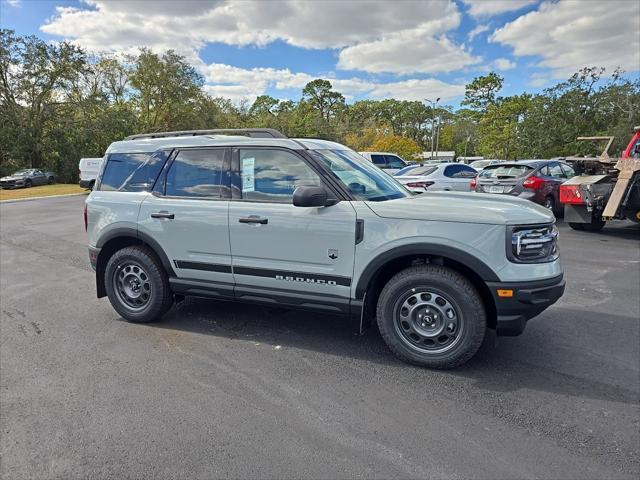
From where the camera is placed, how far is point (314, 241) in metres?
3.70

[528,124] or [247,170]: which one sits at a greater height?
[528,124]

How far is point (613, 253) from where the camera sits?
792 centimetres

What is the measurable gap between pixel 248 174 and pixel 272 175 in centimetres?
25

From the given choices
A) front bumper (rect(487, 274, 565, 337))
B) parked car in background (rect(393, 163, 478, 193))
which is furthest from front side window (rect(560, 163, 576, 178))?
front bumper (rect(487, 274, 565, 337))

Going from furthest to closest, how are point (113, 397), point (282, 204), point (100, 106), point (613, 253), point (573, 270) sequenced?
point (100, 106), point (613, 253), point (573, 270), point (282, 204), point (113, 397)

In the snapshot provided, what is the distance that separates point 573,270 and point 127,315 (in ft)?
20.9

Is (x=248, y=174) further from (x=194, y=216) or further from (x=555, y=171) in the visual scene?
(x=555, y=171)

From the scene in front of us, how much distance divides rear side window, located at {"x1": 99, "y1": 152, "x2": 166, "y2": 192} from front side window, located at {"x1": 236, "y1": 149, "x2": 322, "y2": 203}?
105 cm

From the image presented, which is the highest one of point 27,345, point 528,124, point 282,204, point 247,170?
point 528,124

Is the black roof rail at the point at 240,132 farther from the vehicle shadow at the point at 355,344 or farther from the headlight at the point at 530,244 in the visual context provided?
the headlight at the point at 530,244

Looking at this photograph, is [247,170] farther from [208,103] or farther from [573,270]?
[208,103]

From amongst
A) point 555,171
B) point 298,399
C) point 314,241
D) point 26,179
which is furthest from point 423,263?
point 26,179

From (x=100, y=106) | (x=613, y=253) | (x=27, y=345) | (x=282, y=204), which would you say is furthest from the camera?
(x=100, y=106)

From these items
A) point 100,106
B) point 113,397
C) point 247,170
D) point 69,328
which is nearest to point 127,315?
point 69,328
